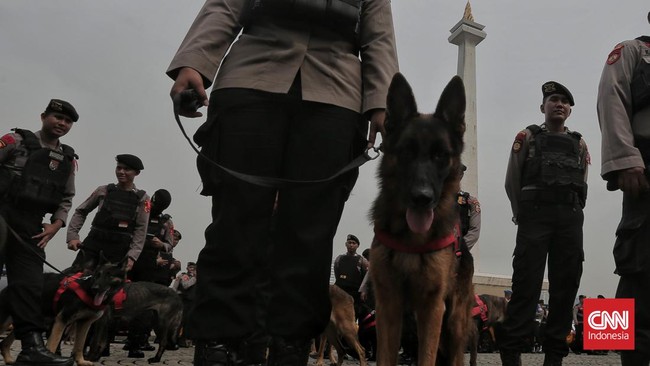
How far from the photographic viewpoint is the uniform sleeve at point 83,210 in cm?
769

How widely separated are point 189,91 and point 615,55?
2637 mm

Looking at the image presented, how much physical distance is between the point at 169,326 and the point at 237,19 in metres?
7.24

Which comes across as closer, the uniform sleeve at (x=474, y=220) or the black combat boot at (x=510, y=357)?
the black combat boot at (x=510, y=357)

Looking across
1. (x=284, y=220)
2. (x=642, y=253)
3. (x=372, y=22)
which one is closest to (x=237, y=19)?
(x=372, y=22)

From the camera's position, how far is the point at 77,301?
679 centimetres

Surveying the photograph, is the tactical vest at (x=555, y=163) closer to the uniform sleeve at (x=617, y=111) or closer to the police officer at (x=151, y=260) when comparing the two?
the uniform sleeve at (x=617, y=111)

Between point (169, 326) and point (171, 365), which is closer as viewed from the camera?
point (171, 365)

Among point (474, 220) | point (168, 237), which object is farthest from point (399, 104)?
point (168, 237)

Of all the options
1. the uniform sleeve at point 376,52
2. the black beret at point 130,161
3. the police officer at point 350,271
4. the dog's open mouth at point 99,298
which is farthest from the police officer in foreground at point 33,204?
the police officer at point 350,271

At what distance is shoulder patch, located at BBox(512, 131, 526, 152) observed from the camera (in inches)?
227

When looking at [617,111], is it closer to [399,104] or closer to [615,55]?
[615,55]

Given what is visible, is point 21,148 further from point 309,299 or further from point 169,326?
point 309,299

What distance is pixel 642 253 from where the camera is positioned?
9.69 feet

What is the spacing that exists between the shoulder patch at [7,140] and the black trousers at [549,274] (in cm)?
537
